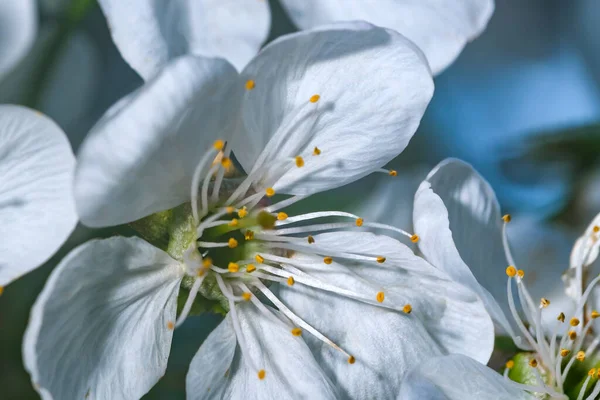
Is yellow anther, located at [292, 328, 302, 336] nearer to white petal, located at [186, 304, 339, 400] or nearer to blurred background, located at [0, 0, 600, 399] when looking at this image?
white petal, located at [186, 304, 339, 400]

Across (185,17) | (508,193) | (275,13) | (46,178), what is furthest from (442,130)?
(46,178)

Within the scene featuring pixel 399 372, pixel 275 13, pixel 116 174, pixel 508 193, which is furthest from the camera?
pixel 508 193

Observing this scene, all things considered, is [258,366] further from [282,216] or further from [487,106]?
[487,106]

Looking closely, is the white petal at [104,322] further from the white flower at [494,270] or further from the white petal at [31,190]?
the white flower at [494,270]

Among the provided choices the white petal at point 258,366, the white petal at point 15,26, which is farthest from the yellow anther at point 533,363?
the white petal at point 15,26

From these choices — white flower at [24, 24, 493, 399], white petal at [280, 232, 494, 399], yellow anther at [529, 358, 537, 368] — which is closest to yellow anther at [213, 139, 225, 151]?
white flower at [24, 24, 493, 399]

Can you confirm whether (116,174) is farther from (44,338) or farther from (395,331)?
(395,331)
